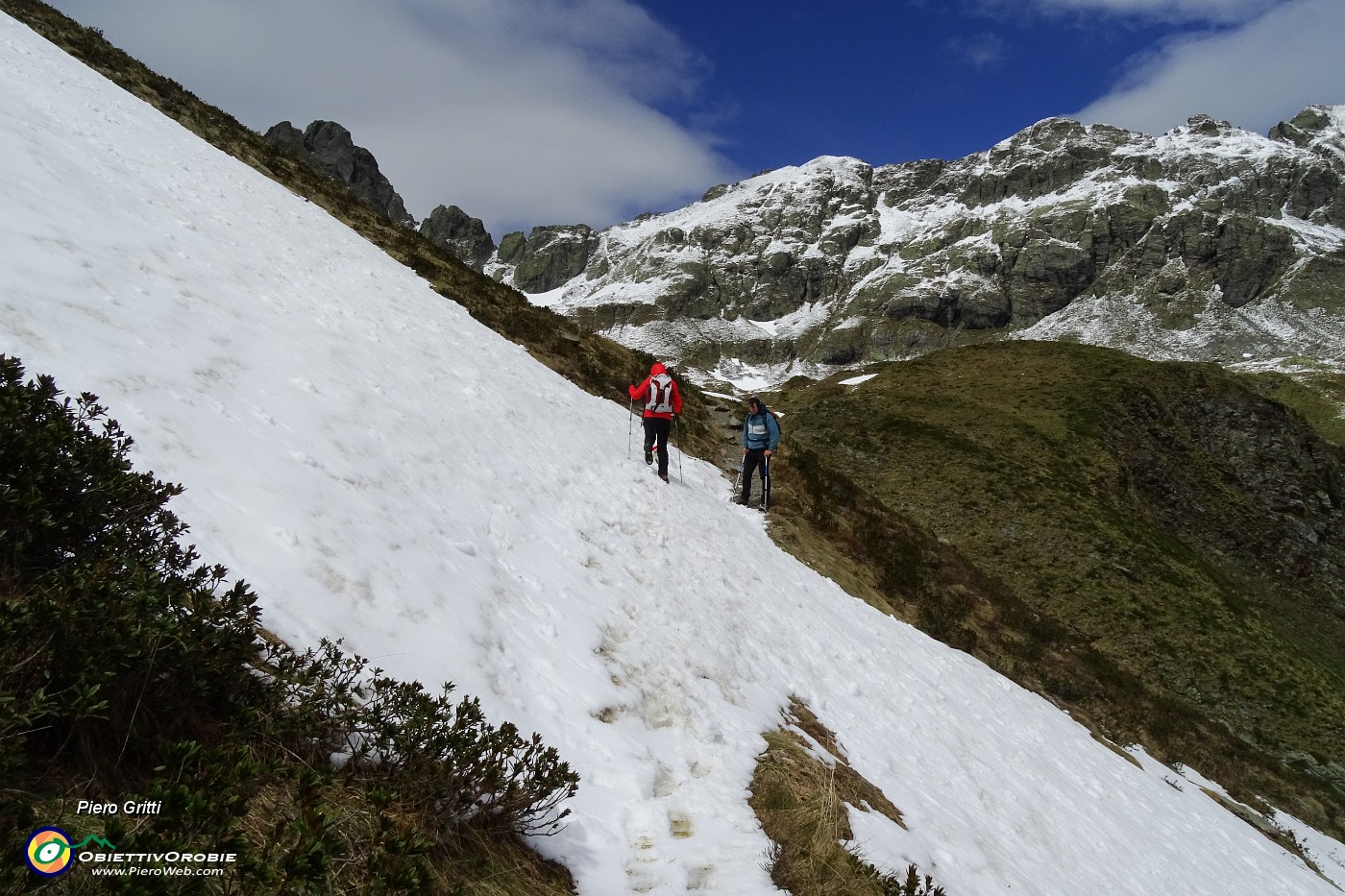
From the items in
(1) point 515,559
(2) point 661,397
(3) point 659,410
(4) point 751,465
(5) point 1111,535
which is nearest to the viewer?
(1) point 515,559

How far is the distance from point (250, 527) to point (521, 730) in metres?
2.87

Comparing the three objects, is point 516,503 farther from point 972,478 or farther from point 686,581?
point 972,478

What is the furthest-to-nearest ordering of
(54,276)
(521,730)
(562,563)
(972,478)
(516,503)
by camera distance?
(972,478) → (516,503) → (562,563) → (54,276) → (521,730)

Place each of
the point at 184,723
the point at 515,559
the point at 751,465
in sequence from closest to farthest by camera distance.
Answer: the point at 184,723 → the point at 515,559 → the point at 751,465

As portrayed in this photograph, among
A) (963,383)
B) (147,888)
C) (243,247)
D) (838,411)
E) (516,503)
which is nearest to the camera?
(147,888)

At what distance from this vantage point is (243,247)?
40.3ft

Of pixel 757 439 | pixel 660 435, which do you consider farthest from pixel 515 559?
pixel 757 439

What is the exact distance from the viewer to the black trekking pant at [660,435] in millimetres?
13781

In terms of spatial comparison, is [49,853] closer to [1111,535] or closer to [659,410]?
[659,410]

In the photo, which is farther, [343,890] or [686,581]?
[686,581]

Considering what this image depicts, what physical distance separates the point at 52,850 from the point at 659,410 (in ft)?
39.8

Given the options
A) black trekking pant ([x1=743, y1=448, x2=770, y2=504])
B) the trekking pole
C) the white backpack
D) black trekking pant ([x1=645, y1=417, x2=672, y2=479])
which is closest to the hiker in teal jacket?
black trekking pant ([x1=743, y1=448, x2=770, y2=504])

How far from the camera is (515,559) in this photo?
7.98 metres

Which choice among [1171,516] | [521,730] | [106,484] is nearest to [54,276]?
[106,484]
